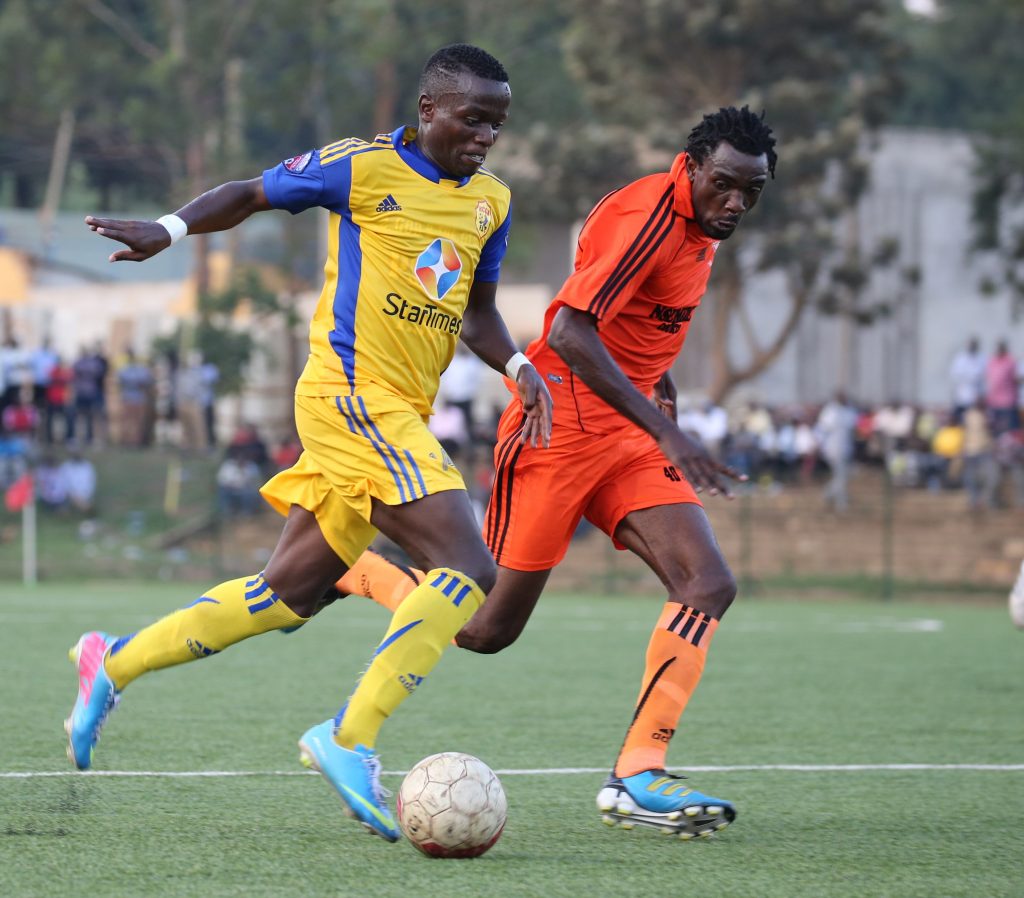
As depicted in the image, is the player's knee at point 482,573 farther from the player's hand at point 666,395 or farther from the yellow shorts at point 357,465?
the player's hand at point 666,395

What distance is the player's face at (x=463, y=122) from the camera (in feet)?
16.9

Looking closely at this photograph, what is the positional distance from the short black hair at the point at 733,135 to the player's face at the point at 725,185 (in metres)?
0.02

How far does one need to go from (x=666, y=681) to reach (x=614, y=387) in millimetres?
983

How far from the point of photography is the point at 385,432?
503 centimetres

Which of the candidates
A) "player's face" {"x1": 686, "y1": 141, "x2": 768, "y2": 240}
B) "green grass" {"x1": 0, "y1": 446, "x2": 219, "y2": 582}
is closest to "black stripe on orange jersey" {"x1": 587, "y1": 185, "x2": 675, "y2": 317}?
"player's face" {"x1": 686, "y1": 141, "x2": 768, "y2": 240}

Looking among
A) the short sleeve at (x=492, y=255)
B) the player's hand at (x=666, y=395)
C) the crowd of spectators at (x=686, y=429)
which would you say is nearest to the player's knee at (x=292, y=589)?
the short sleeve at (x=492, y=255)

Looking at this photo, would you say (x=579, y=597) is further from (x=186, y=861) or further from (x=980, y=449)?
(x=186, y=861)

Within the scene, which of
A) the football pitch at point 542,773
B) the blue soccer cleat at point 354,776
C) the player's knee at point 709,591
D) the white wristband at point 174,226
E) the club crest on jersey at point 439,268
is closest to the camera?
the football pitch at point 542,773

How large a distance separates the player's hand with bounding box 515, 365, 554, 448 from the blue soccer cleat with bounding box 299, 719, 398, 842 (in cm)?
126

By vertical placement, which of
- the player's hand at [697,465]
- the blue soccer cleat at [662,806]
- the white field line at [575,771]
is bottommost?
the white field line at [575,771]

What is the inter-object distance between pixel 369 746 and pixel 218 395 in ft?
76.6

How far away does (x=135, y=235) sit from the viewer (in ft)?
16.0

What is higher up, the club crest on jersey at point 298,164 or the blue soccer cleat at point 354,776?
the club crest on jersey at point 298,164

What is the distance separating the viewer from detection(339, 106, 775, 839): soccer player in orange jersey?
5309mm
